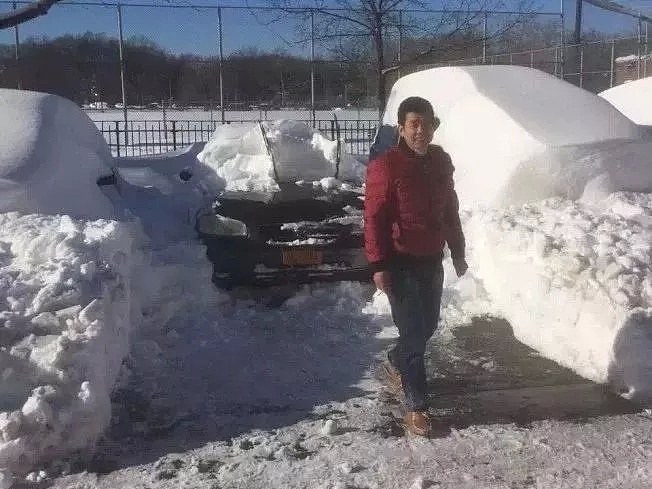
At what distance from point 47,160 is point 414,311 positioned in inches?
145

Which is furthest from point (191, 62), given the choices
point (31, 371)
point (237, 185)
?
point (31, 371)

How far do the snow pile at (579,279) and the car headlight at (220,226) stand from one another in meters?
2.13

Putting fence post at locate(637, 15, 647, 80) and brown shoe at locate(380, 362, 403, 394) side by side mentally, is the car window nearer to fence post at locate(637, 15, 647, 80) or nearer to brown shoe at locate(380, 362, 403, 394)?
brown shoe at locate(380, 362, 403, 394)

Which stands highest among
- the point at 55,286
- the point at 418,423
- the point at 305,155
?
the point at 305,155

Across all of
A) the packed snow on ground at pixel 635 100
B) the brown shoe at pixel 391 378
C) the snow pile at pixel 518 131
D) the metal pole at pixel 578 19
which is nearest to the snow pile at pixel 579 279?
the snow pile at pixel 518 131

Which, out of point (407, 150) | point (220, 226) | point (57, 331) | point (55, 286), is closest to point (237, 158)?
point (220, 226)

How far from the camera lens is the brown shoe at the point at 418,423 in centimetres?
383

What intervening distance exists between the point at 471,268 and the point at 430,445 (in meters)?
2.77

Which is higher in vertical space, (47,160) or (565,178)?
(47,160)

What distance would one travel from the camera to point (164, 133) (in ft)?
66.0

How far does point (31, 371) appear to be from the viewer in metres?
3.80

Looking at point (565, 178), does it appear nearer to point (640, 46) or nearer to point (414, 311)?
point (414, 311)

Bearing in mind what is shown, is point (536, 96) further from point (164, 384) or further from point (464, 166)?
point (164, 384)

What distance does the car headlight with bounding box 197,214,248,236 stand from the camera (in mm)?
5832
